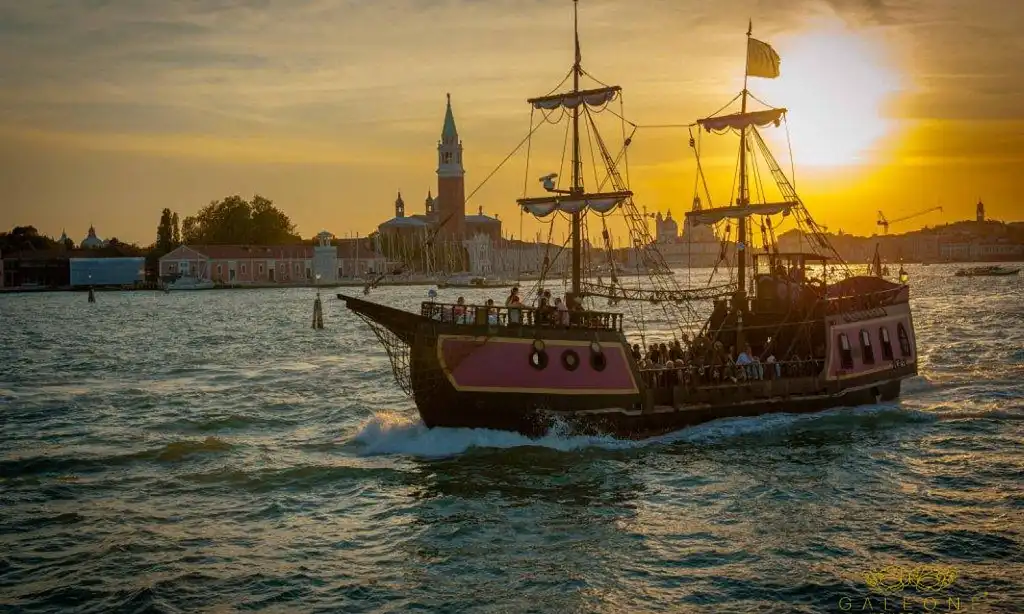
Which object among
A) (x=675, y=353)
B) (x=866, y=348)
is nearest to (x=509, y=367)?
(x=675, y=353)

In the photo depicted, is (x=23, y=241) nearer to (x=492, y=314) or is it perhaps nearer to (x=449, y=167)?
(x=449, y=167)

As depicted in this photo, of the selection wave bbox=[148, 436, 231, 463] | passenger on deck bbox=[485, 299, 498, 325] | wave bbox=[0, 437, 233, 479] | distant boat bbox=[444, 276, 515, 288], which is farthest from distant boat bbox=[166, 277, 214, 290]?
passenger on deck bbox=[485, 299, 498, 325]

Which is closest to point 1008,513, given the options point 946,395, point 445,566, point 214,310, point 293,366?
point 445,566

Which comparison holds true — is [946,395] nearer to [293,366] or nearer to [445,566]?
[445,566]

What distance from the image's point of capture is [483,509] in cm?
1934

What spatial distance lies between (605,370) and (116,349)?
39274mm

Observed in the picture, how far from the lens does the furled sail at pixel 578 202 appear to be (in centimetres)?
2742

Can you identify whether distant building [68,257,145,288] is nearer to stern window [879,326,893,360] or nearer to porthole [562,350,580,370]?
stern window [879,326,893,360]

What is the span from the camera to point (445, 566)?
1638cm

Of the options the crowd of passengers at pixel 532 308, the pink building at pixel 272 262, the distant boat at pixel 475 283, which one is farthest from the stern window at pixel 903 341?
the pink building at pixel 272 262

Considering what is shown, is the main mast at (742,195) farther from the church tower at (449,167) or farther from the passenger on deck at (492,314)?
the church tower at (449,167)

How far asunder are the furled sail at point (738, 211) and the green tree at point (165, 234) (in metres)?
147

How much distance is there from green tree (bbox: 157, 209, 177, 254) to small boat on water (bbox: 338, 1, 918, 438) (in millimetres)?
147280

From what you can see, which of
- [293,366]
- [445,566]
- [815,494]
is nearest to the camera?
[445,566]
